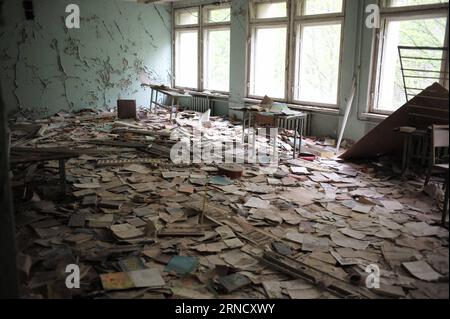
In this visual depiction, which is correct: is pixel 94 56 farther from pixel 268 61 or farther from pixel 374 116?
pixel 374 116

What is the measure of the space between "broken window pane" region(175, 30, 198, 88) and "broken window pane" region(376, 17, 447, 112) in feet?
20.2

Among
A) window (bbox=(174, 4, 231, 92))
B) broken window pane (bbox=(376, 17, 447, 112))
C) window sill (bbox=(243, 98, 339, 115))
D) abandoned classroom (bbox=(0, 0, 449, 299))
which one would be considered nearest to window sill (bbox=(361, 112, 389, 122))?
abandoned classroom (bbox=(0, 0, 449, 299))

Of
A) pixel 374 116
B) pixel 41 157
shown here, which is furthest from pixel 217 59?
pixel 41 157

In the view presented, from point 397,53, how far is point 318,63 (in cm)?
174

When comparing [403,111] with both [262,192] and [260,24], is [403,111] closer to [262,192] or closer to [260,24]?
[262,192]

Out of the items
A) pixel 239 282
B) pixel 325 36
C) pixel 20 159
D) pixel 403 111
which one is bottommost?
pixel 239 282

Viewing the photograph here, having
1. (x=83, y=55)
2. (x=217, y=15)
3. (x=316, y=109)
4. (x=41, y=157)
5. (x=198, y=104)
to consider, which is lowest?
(x=41, y=157)

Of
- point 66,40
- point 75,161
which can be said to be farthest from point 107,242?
point 66,40

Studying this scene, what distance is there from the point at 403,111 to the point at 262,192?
8.20ft

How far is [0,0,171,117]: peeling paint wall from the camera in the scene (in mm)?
10414

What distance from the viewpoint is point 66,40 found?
36.1 feet

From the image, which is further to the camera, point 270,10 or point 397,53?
point 270,10

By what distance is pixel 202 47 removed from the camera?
461 inches

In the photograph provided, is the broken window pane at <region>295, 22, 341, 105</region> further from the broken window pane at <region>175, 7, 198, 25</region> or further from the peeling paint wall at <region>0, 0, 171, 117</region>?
the peeling paint wall at <region>0, 0, 171, 117</region>
